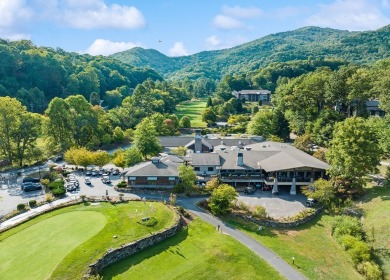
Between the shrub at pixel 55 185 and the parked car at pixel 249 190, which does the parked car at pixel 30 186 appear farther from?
the parked car at pixel 249 190

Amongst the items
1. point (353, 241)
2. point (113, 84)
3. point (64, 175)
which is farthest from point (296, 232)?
point (113, 84)

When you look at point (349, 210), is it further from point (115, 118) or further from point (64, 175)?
point (115, 118)

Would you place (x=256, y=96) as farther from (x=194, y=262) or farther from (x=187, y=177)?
(x=194, y=262)

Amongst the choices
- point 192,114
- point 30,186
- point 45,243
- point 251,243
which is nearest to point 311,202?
point 251,243

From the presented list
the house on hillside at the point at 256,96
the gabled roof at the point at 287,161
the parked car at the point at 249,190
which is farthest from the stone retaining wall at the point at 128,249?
the house on hillside at the point at 256,96

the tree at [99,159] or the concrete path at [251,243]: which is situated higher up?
the tree at [99,159]
